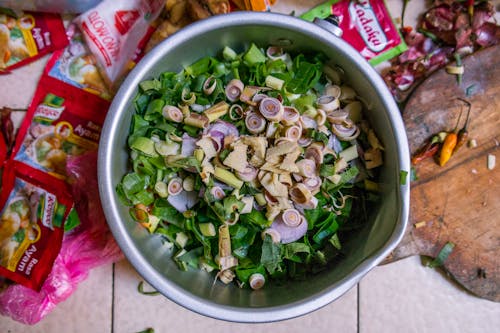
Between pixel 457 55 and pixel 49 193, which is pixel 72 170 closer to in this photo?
pixel 49 193

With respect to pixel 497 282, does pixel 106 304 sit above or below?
above

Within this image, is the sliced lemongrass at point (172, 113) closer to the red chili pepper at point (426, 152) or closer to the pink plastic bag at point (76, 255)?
the pink plastic bag at point (76, 255)

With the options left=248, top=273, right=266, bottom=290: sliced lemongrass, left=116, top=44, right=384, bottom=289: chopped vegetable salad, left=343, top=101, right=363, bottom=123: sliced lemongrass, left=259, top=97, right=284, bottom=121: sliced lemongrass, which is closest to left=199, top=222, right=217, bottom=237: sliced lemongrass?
left=116, top=44, right=384, bottom=289: chopped vegetable salad

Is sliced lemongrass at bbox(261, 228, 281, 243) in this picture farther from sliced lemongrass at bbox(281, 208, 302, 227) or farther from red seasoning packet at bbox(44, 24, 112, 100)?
red seasoning packet at bbox(44, 24, 112, 100)

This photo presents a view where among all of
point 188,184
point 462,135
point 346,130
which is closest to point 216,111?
point 188,184

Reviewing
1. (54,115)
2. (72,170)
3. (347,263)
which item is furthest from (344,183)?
(54,115)

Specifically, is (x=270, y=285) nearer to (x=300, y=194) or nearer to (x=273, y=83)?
(x=300, y=194)

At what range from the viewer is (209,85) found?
873mm

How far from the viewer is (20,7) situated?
1.06 m

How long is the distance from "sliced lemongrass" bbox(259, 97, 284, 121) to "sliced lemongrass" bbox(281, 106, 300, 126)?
0.04 ft

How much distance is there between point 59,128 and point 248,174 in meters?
0.51

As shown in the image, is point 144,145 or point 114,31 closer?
point 144,145

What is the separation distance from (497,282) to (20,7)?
1183 millimetres

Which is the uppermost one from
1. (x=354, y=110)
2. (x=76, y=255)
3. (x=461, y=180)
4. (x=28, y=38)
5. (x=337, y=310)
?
(x=28, y=38)
